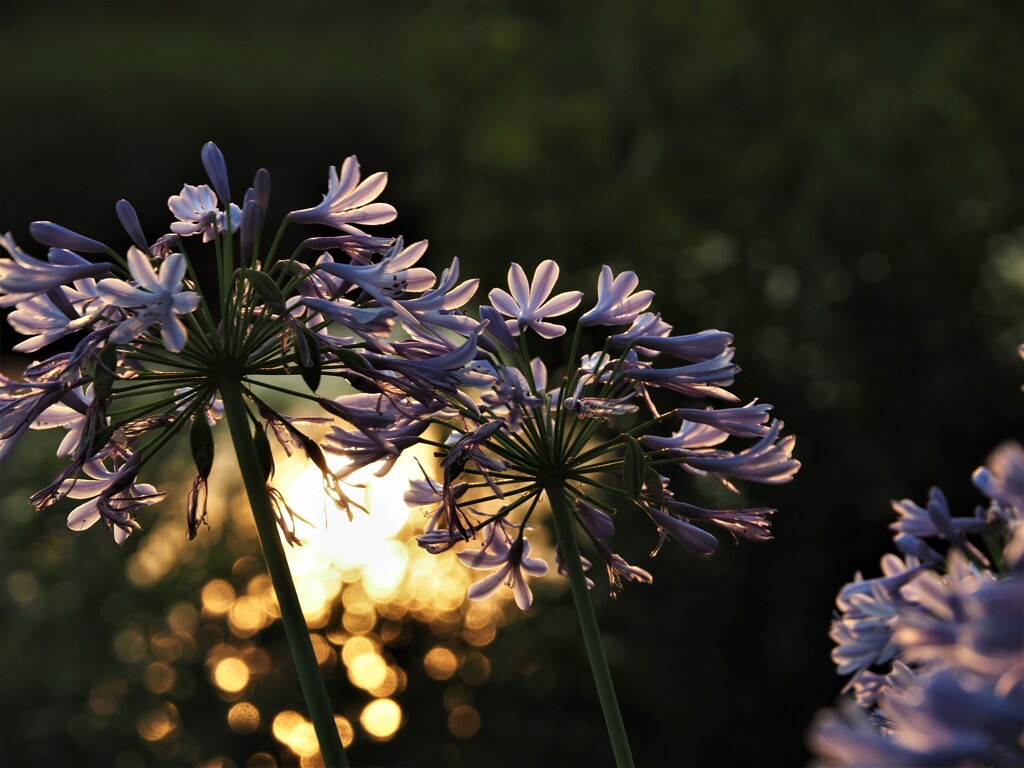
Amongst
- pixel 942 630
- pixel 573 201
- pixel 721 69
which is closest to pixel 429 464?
pixel 573 201

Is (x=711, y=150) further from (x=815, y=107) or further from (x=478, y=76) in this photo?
(x=478, y=76)

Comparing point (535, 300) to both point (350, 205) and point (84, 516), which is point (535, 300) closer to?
point (350, 205)

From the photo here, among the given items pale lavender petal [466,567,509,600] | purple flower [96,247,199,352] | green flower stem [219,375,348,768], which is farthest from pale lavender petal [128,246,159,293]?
pale lavender petal [466,567,509,600]

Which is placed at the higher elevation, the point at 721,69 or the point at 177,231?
the point at 721,69

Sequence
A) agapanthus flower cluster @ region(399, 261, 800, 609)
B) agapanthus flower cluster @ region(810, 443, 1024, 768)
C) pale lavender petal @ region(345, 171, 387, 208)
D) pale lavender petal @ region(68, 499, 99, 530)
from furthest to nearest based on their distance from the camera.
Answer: pale lavender petal @ region(345, 171, 387, 208), pale lavender petal @ region(68, 499, 99, 530), agapanthus flower cluster @ region(399, 261, 800, 609), agapanthus flower cluster @ region(810, 443, 1024, 768)

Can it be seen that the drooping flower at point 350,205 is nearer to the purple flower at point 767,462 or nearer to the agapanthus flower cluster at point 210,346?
the agapanthus flower cluster at point 210,346

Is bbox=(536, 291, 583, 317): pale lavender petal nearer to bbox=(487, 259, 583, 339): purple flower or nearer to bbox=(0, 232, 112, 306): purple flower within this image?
bbox=(487, 259, 583, 339): purple flower
